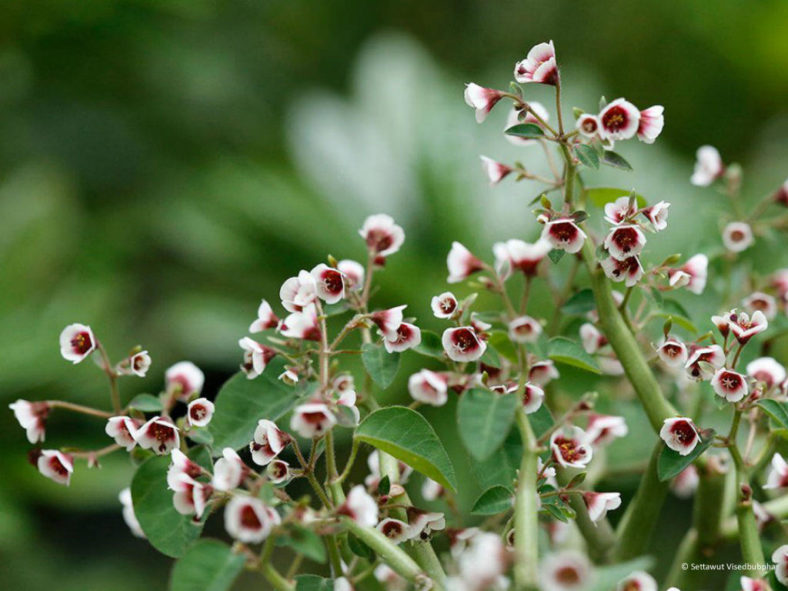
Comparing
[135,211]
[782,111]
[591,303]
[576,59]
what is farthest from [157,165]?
[591,303]

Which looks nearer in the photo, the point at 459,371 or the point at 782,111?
the point at 459,371

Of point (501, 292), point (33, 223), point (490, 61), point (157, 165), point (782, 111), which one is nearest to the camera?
point (501, 292)

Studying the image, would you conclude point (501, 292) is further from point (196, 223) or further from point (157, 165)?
point (157, 165)

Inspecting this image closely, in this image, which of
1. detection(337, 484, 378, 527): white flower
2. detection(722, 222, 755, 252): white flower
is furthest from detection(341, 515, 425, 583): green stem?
detection(722, 222, 755, 252): white flower

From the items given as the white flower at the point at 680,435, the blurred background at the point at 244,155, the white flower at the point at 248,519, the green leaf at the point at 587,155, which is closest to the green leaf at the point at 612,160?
the green leaf at the point at 587,155

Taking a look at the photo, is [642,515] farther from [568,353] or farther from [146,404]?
[146,404]

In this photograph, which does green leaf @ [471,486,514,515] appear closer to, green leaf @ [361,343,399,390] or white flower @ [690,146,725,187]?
green leaf @ [361,343,399,390]

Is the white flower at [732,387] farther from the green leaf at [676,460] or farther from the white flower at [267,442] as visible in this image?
the white flower at [267,442]

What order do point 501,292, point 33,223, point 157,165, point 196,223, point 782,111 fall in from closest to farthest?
point 501,292
point 33,223
point 196,223
point 782,111
point 157,165
